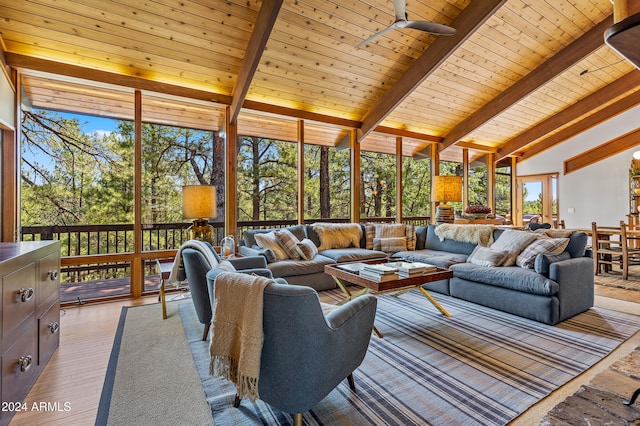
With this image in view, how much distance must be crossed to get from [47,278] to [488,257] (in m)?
4.36

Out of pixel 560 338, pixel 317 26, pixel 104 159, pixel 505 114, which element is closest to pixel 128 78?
pixel 104 159

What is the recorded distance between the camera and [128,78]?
13.4ft

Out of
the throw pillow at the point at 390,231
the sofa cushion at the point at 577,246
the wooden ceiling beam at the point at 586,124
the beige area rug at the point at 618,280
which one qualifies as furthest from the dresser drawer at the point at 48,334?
the wooden ceiling beam at the point at 586,124

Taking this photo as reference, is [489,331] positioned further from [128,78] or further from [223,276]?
[128,78]

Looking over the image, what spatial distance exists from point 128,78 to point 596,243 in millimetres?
7579

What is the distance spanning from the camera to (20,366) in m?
1.91

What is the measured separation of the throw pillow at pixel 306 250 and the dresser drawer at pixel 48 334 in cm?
270

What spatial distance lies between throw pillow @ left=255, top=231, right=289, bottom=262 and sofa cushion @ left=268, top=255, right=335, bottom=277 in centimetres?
10

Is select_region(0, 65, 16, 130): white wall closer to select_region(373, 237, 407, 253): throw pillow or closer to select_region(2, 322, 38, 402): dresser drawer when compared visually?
select_region(2, 322, 38, 402): dresser drawer

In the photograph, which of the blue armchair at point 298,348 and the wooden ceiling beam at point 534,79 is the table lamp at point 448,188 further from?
the blue armchair at point 298,348

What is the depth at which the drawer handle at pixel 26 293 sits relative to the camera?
1.93 m

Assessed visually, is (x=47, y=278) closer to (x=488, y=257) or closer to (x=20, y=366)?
(x=20, y=366)

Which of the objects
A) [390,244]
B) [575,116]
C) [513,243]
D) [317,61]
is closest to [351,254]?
[390,244]

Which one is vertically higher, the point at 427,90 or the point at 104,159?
the point at 427,90
